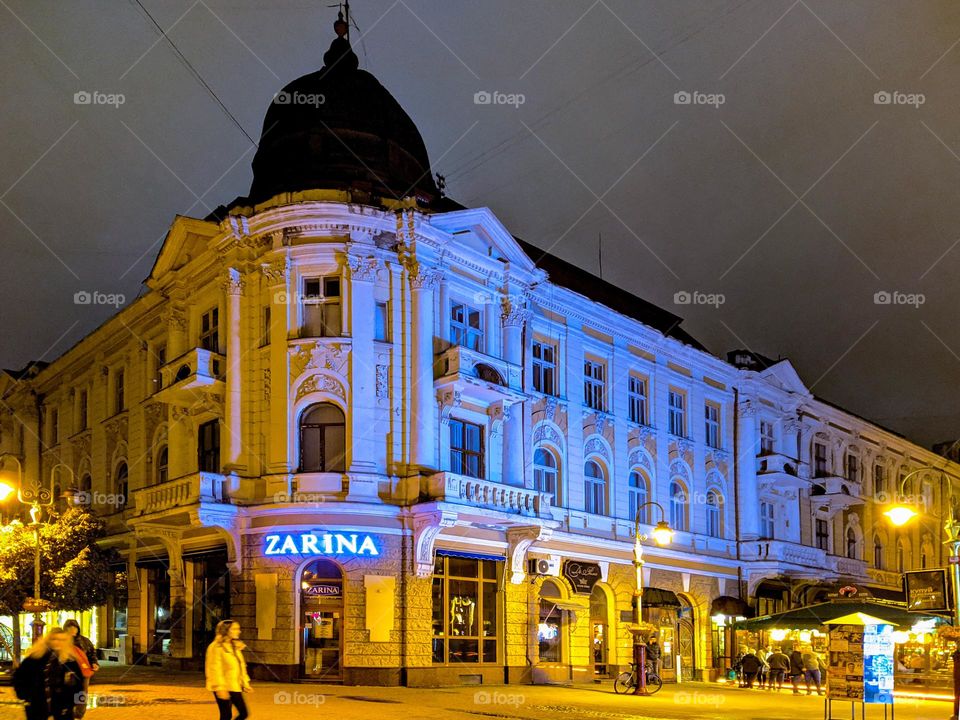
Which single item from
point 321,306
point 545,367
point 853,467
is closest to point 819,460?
point 853,467

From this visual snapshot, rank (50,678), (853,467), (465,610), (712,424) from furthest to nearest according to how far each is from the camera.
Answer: (853,467) → (712,424) → (465,610) → (50,678)

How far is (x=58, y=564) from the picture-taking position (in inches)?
1286

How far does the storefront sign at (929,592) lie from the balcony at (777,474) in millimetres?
22022

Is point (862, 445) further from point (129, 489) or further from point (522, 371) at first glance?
point (129, 489)

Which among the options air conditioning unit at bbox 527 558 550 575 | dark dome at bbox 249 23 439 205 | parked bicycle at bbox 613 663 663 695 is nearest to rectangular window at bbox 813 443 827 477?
parked bicycle at bbox 613 663 663 695

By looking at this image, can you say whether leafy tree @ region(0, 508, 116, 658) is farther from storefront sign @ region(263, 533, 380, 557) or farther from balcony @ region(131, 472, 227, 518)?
storefront sign @ region(263, 533, 380, 557)

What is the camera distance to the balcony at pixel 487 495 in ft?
94.8

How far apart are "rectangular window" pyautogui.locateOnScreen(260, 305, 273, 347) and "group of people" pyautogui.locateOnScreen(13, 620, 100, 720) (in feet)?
52.8

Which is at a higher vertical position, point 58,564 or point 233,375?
point 233,375

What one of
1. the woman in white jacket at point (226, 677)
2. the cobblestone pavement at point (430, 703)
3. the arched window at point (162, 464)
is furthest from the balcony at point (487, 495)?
the woman in white jacket at point (226, 677)

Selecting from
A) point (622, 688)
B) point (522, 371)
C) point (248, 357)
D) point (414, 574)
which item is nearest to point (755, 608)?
point (622, 688)

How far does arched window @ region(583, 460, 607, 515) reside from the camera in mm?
36750

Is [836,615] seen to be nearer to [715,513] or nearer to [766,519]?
[715,513]

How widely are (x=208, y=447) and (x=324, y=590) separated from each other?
19.9 ft
